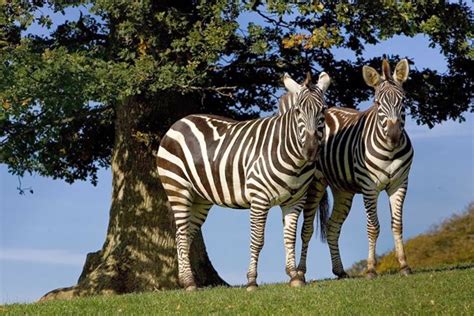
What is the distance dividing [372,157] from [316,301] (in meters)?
3.95

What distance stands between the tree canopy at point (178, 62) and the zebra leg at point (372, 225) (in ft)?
12.6

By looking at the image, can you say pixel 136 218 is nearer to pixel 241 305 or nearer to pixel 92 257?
pixel 92 257

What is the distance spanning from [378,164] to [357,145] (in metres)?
0.75

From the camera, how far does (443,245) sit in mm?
26234

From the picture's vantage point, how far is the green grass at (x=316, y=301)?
1177 cm

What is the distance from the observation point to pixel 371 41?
19094 millimetres

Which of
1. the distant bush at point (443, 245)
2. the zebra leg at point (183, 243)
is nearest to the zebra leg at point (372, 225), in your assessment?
the zebra leg at point (183, 243)

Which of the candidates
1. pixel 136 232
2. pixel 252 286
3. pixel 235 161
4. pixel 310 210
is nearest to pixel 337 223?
pixel 310 210

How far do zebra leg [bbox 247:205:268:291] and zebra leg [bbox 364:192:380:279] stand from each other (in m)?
2.09

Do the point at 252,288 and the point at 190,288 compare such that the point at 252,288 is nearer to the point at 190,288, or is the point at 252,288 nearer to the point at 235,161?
the point at 190,288

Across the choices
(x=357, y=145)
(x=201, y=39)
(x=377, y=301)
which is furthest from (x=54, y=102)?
(x=377, y=301)

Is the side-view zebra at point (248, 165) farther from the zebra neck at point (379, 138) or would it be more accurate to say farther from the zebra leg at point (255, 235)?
the zebra neck at point (379, 138)

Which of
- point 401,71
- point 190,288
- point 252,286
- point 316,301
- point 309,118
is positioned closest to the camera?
point 316,301

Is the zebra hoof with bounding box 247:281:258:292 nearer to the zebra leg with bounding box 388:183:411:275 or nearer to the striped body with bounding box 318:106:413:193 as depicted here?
the striped body with bounding box 318:106:413:193
